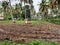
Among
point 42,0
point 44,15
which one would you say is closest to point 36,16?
point 44,15

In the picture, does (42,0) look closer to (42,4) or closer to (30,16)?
(42,4)

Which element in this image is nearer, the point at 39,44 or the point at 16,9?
the point at 39,44

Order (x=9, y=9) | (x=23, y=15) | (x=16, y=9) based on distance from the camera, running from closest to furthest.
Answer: (x=9, y=9) < (x=16, y=9) < (x=23, y=15)

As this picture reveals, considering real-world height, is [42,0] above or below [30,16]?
above

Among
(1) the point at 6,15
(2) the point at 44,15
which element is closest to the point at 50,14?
(2) the point at 44,15

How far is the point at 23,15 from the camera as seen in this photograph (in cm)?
6762

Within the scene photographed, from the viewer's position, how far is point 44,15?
2451 inches

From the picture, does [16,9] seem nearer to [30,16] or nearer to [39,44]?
[30,16]

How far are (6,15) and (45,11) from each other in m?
11.6

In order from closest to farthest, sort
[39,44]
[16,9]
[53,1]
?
[39,44] < [53,1] < [16,9]

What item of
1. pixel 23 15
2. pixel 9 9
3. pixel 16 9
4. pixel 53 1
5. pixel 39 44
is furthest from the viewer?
pixel 23 15

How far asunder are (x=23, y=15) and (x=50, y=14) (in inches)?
321

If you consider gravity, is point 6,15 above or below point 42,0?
below

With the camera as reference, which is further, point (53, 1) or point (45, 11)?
point (45, 11)
